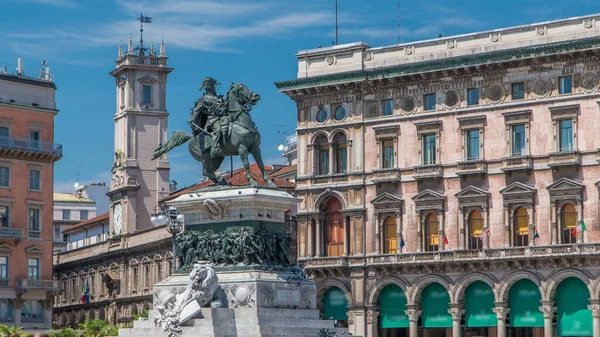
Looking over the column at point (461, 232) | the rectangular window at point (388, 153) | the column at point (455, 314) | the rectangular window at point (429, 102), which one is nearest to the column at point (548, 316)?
the column at point (455, 314)

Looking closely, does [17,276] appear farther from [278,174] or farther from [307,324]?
[307,324]

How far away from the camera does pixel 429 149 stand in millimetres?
79812

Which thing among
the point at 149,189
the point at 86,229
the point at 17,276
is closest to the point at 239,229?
the point at 17,276

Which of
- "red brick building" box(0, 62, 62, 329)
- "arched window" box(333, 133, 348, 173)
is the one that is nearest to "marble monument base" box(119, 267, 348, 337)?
"arched window" box(333, 133, 348, 173)

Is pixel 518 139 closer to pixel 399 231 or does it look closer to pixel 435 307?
pixel 399 231

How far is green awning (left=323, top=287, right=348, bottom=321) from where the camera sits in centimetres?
8225

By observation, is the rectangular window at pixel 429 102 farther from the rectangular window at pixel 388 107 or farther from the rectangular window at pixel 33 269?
the rectangular window at pixel 33 269

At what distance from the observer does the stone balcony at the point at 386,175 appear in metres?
80.4

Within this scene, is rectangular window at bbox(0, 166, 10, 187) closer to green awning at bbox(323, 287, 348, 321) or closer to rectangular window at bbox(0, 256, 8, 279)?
rectangular window at bbox(0, 256, 8, 279)

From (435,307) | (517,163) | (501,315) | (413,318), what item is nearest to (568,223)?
(517,163)

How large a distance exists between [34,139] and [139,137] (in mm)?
22643

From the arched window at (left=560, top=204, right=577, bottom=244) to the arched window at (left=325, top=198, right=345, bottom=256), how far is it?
1303cm

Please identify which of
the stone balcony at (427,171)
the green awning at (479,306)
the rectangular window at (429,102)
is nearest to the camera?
the green awning at (479,306)

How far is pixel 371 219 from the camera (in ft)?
267
